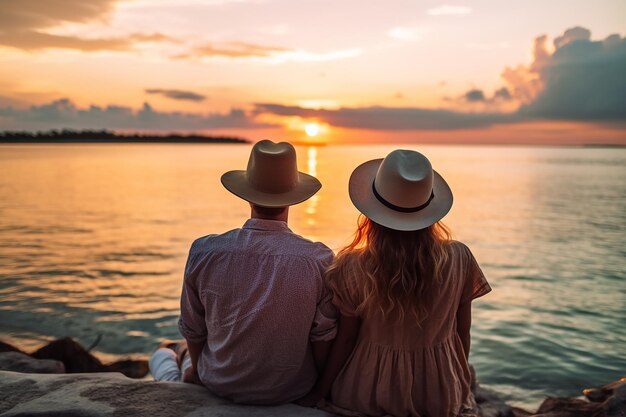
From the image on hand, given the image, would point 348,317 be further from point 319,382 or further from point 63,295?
point 63,295

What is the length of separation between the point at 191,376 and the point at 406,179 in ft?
6.46

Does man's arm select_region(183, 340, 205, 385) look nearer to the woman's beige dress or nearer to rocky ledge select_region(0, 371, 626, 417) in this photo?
rocky ledge select_region(0, 371, 626, 417)

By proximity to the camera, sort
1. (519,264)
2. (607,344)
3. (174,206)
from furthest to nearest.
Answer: (174,206)
(519,264)
(607,344)

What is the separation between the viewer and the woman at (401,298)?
296cm

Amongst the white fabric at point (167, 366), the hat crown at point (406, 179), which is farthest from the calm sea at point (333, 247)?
the hat crown at point (406, 179)

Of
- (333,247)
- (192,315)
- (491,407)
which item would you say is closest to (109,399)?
(192,315)

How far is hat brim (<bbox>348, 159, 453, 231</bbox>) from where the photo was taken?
293 centimetres

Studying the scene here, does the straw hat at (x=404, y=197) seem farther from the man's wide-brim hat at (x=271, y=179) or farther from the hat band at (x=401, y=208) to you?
the man's wide-brim hat at (x=271, y=179)

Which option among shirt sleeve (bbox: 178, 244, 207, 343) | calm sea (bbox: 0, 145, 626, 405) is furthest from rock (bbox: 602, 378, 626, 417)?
Result: shirt sleeve (bbox: 178, 244, 207, 343)

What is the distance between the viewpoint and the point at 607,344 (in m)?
7.87

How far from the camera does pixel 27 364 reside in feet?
17.9

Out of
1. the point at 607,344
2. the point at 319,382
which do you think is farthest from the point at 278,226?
the point at 607,344

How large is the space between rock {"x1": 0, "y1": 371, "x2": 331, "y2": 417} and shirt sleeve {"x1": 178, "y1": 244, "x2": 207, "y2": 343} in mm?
386

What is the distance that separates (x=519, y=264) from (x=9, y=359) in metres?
10.9
